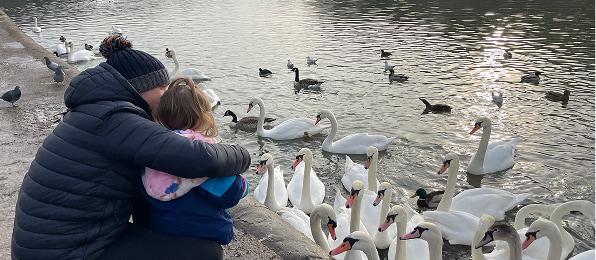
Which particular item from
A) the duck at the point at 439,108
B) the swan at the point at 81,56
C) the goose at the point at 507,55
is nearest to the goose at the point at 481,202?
the duck at the point at 439,108

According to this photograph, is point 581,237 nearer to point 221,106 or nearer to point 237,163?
point 237,163

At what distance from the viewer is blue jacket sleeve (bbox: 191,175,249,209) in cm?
268

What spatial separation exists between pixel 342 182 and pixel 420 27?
1587 centimetres

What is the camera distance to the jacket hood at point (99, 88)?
8.34ft

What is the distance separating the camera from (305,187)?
761 cm

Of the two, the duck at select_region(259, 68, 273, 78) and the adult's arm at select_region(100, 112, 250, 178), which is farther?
the duck at select_region(259, 68, 273, 78)

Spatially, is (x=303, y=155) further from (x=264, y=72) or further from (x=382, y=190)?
(x=264, y=72)

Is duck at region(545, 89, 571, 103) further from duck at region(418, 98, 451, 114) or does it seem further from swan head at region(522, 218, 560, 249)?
swan head at region(522, 218, 560, 249)

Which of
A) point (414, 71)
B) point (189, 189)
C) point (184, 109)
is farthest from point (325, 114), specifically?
point (189, 189)

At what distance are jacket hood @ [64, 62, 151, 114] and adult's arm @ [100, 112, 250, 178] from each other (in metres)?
0.13

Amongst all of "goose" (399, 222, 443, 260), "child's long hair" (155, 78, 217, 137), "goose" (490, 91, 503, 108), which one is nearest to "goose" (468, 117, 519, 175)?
"goose" (490, 91, 503, 108)

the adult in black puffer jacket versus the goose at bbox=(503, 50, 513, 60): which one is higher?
the adult in black puffer jacket

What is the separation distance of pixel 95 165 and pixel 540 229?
171 inches

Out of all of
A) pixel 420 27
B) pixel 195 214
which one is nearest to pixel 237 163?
pixel 195 214
